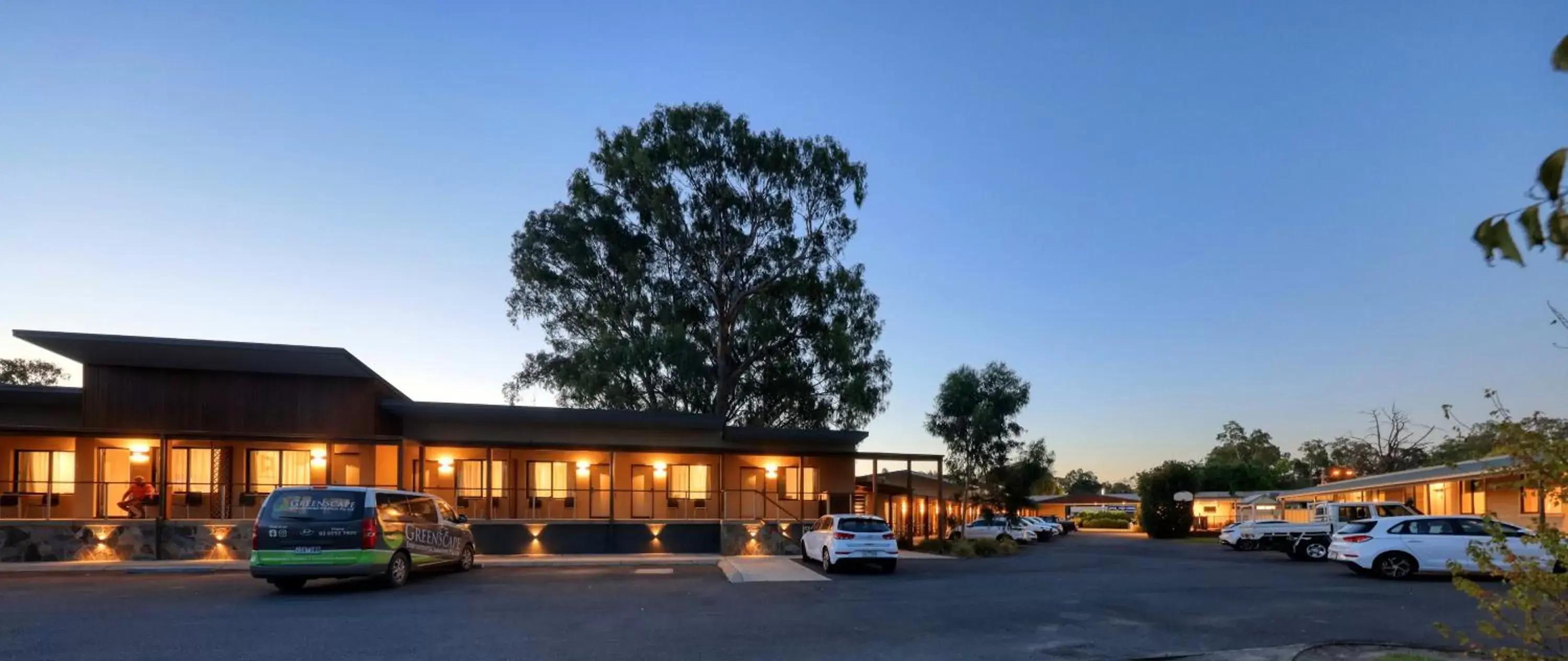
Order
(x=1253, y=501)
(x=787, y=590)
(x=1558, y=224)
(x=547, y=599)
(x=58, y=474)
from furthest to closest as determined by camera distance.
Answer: (x=1253, y=501) → (x=58, y=474) → (x=787, y=590) → (x=547, y=599) → (x=1558, y=224)

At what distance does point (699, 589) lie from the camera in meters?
17.8

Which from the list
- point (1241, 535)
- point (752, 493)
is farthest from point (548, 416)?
point (1241, 535)

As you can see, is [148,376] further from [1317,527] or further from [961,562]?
[1317,527]

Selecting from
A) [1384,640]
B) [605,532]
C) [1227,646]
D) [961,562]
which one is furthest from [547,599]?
[961,562]

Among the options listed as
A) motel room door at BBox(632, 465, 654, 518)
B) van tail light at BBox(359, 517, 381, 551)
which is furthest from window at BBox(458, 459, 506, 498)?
van tail light at BBox(359, 517, 381, 551)

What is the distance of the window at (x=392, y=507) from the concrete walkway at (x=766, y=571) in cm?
559

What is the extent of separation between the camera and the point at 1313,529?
28.6 meters

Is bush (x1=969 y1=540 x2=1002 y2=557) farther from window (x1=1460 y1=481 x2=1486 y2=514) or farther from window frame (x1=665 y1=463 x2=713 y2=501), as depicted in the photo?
window (x1=1460 y1=481 x2=1486 y2=514)

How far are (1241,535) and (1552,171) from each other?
1393 inches

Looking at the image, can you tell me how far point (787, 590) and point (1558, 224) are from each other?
15514 millimetres

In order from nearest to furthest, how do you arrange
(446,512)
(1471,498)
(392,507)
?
(392,507) < (446,512) < (1471,498)

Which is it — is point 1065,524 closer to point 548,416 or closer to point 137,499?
point 548,416

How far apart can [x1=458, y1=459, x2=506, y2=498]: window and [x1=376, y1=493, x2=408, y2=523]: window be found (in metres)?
11.7

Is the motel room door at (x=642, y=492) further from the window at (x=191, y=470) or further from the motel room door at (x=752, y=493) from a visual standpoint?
the window at (x=191, y=470)
